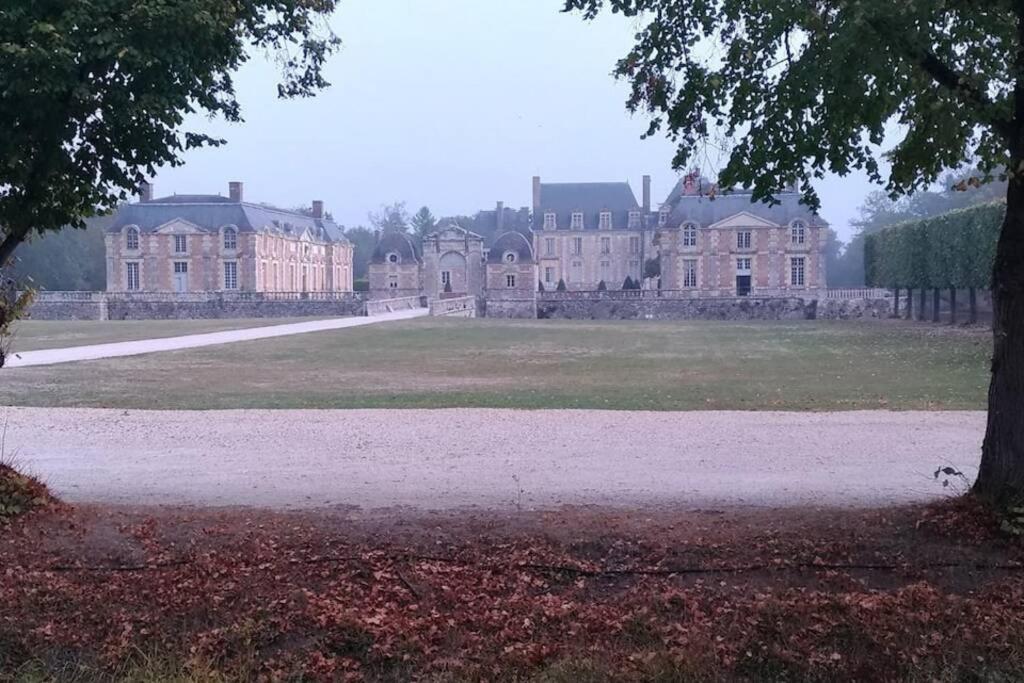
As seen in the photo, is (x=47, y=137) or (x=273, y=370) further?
(x=273, y=370)

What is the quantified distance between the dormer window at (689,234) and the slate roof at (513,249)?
1203 cm

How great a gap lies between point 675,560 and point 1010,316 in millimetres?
2256

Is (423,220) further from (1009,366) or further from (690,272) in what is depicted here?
(1009,366)

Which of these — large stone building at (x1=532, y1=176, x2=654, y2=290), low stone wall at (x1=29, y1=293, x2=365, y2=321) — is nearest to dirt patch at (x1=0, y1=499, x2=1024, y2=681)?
low stone wall at (x1=29, y1=293, x2=365, y2=321)

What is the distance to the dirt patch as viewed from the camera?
14.0 ft

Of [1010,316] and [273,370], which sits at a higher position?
[1010,316]

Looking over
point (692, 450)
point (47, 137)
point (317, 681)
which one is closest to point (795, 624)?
point (317, 681)

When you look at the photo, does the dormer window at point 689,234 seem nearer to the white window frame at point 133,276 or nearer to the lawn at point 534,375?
the lawn at point 534,375

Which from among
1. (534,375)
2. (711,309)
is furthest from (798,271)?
(534,375)

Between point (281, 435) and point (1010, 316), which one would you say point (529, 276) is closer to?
point (281, 435)

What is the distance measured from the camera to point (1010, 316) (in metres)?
5.43

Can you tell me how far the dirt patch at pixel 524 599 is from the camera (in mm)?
4258

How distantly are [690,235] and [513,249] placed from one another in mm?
13423

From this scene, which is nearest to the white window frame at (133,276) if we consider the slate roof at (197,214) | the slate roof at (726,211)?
the slate roof at (197,214)
